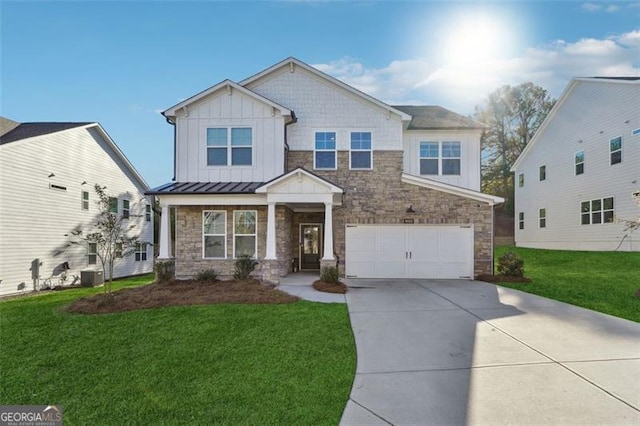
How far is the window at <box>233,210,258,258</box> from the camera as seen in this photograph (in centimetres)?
1273

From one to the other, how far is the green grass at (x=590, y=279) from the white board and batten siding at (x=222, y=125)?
986 cm

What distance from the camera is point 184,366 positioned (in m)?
4.89

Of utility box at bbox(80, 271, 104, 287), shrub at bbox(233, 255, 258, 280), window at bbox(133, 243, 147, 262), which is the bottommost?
utility box at bbox(80, 271, 104, 287)

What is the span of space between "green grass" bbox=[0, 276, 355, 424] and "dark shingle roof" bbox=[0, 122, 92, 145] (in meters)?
10.0

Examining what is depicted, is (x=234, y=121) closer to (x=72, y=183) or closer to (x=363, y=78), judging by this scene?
(x=363, y=78)

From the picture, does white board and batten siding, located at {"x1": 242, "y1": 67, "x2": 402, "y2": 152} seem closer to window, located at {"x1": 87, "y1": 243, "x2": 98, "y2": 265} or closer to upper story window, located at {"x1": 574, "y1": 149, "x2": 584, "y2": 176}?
window, located at {"x1": 87, "y1": 243, "x2": 98, "y2": 265}

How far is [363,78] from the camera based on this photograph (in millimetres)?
15836

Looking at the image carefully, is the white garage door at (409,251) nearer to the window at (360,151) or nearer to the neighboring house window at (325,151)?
the window at (360,151)

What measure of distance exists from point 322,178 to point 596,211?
15629 millimetres

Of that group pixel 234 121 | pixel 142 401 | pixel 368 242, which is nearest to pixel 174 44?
pixel 234 121

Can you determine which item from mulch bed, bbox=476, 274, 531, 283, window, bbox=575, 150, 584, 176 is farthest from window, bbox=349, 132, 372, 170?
window, bbox=575, 150, 584, 176

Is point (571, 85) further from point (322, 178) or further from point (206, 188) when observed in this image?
point (206, 188)

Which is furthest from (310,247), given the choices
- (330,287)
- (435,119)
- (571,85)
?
(571,85)

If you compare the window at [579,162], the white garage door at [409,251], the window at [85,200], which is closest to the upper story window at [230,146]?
the white garage door at [409,251]
